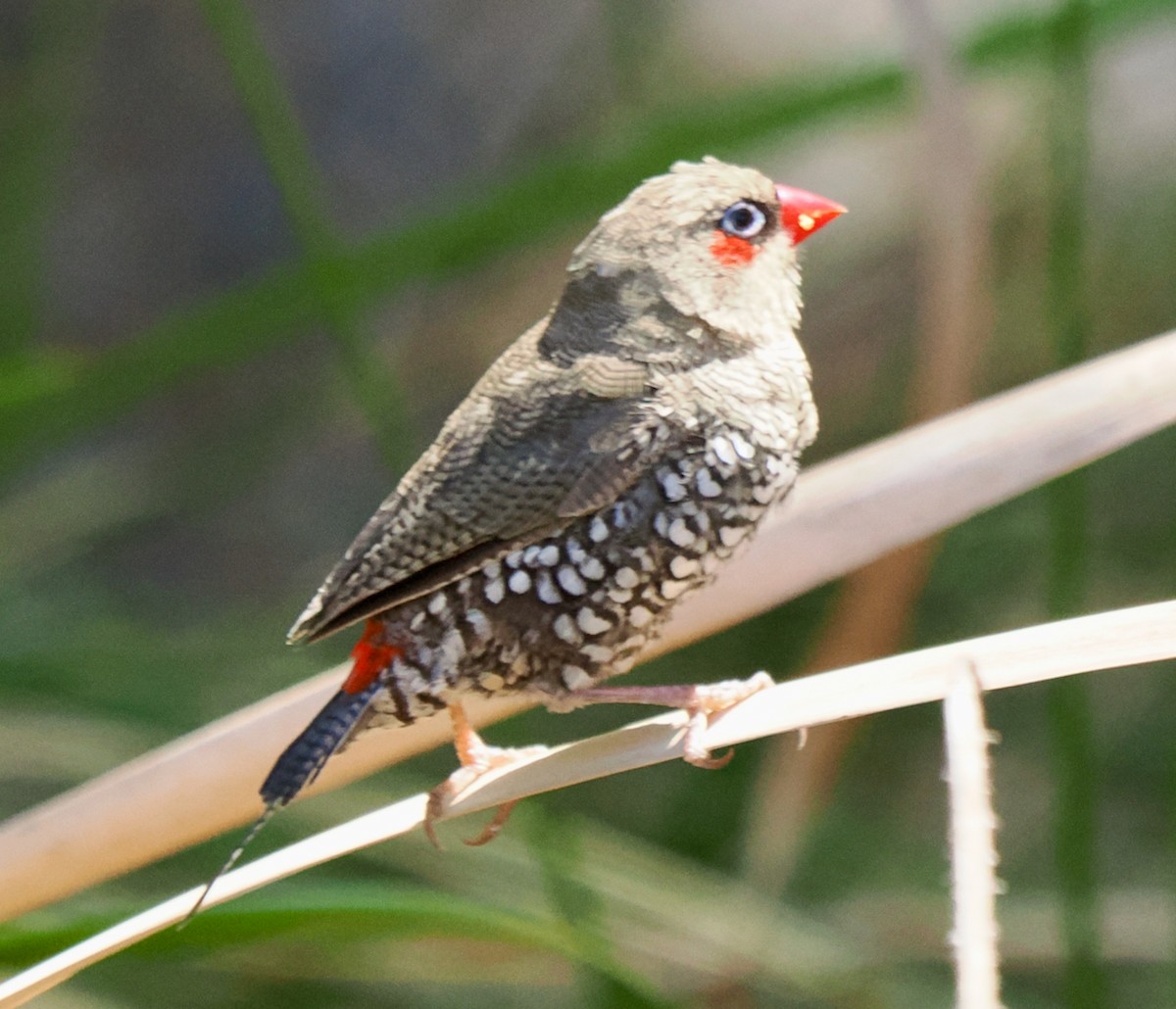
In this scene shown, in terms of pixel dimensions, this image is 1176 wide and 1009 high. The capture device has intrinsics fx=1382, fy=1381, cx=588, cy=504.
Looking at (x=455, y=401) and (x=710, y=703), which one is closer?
(x=710, y=703)

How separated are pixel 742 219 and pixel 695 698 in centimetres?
54

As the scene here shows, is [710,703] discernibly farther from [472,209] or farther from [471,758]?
[472,209]

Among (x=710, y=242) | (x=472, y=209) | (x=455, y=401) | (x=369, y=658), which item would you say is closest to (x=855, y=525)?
(x=710, y=242)

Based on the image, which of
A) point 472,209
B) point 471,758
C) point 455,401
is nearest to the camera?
point 471,758

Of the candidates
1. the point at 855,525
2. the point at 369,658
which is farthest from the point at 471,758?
the point at 855,525

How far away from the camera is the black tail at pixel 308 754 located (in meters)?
1.35

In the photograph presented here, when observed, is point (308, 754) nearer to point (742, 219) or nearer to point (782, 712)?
point (782, 712)

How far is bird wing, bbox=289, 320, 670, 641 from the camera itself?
59.9 inches

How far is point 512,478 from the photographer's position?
1.56 meters

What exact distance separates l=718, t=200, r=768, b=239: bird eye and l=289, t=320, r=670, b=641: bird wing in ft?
0.61

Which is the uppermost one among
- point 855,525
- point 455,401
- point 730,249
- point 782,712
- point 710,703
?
point 455,401

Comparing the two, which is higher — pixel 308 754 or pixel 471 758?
pixel 471 758

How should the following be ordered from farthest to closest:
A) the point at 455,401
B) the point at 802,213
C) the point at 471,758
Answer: the point at 455,401
the point at 471,758
the point at 802,213

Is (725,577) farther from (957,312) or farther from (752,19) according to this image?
(752,19)
